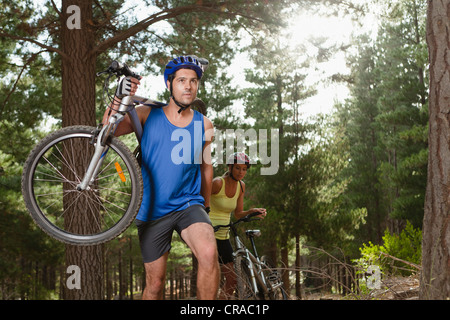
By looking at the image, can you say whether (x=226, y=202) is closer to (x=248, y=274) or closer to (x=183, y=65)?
(x=248, y=274)

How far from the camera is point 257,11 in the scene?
20.0 feet

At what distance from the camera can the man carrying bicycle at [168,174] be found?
2645 millimetres

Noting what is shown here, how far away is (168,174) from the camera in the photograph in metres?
2.69

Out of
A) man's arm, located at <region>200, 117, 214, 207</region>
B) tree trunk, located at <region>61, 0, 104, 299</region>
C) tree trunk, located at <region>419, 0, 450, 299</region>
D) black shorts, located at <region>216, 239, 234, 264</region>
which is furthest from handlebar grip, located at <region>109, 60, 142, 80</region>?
tree trunk, located at <region>61, 0, 104, 299</region>

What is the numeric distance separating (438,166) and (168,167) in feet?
6.06

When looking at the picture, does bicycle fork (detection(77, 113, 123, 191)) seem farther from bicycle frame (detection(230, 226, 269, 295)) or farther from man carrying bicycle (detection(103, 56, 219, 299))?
bicycle frame (detection(230, 226, 269, 295))

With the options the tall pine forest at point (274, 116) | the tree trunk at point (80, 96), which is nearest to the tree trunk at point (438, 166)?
the tall pine forest at point (274, 116)

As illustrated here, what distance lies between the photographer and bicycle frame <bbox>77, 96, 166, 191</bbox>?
99.4 inches

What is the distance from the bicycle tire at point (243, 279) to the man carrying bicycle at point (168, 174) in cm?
182

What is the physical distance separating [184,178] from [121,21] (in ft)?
16.6

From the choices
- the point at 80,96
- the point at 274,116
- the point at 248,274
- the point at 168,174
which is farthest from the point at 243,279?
the point at 274,116
